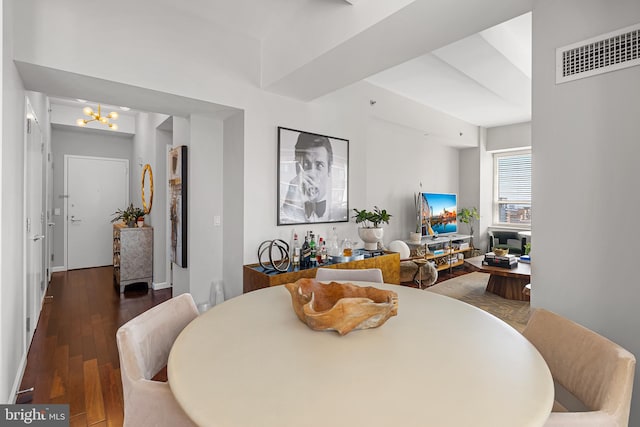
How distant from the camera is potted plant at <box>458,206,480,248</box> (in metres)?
6.24

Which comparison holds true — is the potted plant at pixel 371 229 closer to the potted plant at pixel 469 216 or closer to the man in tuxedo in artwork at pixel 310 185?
the man in tuxedo in artwork at pixel 310 185

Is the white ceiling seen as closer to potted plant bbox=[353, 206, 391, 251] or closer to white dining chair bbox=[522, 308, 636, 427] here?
potted plant bbox=[353, 206, 391, 251]

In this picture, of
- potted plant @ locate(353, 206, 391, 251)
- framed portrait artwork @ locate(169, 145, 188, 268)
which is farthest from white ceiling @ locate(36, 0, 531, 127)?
potted plant @ locate(353, 206, 391, 251)

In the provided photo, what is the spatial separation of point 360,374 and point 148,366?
809 mm

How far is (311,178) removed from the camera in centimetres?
336

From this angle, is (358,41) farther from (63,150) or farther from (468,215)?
(63,150)

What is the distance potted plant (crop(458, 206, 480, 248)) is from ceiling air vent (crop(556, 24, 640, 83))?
5.13m

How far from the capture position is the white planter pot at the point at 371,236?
12.1ft

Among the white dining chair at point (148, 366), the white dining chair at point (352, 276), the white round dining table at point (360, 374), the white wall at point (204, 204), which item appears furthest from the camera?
the white wall at point (204, 204)

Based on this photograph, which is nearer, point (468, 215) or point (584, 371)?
point (584, 371)

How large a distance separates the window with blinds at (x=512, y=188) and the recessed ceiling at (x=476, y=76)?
1.06 metres

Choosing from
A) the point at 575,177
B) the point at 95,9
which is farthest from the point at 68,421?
the point at 575,177

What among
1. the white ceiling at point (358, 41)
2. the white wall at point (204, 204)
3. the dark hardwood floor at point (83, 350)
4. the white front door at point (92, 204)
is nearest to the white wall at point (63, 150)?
the white front door at point (92, 204)

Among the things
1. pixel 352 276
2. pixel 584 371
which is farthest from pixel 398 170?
pixel 584 371
